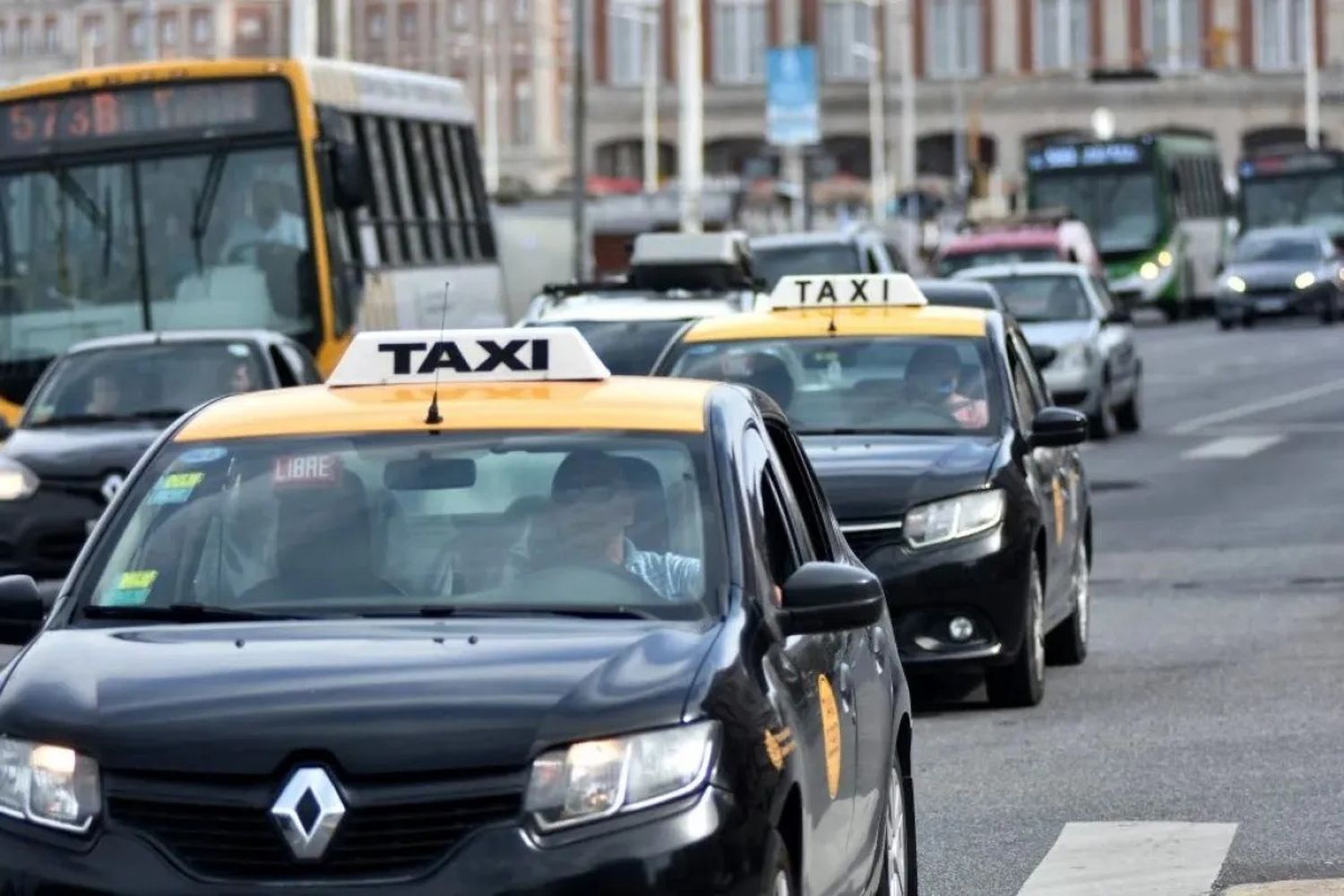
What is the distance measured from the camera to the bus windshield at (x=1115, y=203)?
66062 millimetres

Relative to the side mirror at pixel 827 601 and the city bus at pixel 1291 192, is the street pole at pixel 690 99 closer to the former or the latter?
the city bus at pixel 1291 192

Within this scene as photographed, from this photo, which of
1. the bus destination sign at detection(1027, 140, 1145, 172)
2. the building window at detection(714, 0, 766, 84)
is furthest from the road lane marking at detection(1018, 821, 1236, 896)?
the building window at detection(714, 0, 766, 84)

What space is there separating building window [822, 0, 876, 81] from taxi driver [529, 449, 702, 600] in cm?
11865

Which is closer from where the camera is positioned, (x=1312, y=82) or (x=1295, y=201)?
(x=1295, y=201)

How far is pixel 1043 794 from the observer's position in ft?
35.2

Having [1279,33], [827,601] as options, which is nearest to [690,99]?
[827,601]

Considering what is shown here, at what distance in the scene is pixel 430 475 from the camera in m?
7.08

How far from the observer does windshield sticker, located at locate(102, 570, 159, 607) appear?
6879mm

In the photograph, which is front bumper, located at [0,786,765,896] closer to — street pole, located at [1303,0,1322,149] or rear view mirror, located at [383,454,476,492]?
rear view mirror, located at [383,454,476,492]

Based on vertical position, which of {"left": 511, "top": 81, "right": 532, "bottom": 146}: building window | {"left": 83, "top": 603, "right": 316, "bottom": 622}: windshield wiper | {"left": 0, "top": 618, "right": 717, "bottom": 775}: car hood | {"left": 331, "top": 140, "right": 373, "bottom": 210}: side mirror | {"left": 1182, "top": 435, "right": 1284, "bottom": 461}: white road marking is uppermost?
{"left": 511, "top": 81, "right": 532, "bottom": 146}: building window

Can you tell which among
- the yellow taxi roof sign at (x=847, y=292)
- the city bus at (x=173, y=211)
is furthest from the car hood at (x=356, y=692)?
the city bus at (x=173, y=211)

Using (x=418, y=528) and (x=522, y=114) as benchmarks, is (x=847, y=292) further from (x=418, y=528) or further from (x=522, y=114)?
(x=522, y=114)

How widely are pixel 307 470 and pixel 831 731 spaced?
1.17 m

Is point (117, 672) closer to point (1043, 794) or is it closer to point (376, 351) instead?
point (376, 351)
